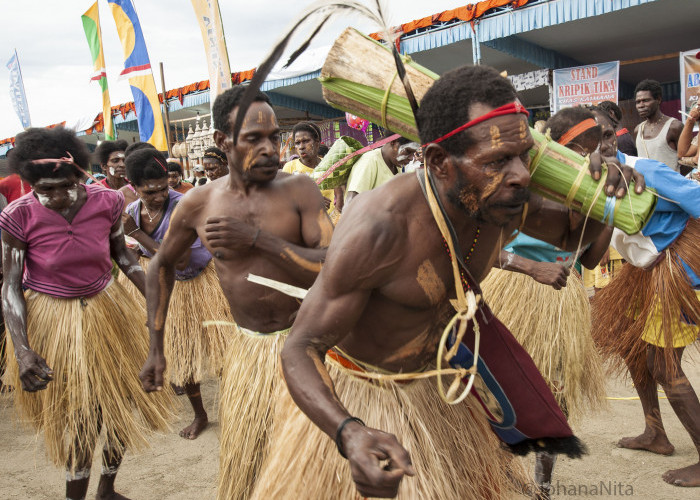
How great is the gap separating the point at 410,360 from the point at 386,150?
127 inches

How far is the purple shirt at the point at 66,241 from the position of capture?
10.4 feet

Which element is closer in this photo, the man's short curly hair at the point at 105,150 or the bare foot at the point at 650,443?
the bare foot at the point at 650,443

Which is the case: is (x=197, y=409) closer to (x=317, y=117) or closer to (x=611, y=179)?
(x=611, y=179)

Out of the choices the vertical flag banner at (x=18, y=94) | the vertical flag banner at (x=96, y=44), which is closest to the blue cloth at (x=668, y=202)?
the vertical flag banner at (x=96, y=44)

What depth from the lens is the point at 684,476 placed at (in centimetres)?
326

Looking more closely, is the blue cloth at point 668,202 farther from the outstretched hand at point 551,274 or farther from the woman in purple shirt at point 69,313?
the woman in purple shirt at point 69,313

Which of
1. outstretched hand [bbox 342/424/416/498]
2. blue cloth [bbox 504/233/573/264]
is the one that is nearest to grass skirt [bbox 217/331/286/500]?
outstretched hand [bbox 342/424/416/498]

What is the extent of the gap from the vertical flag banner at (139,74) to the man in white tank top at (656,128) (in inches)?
268

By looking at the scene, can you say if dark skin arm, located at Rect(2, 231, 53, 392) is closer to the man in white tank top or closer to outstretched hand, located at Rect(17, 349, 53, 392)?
outstretched hand, located at Rect(17, 349, 53, 392)

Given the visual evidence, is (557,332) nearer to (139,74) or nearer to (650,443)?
(650,443)

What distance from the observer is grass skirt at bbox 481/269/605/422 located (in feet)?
11.1

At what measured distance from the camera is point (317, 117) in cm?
1770

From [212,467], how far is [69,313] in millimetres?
1362

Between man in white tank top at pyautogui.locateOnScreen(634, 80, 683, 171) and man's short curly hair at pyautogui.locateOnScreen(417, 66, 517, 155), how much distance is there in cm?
590
